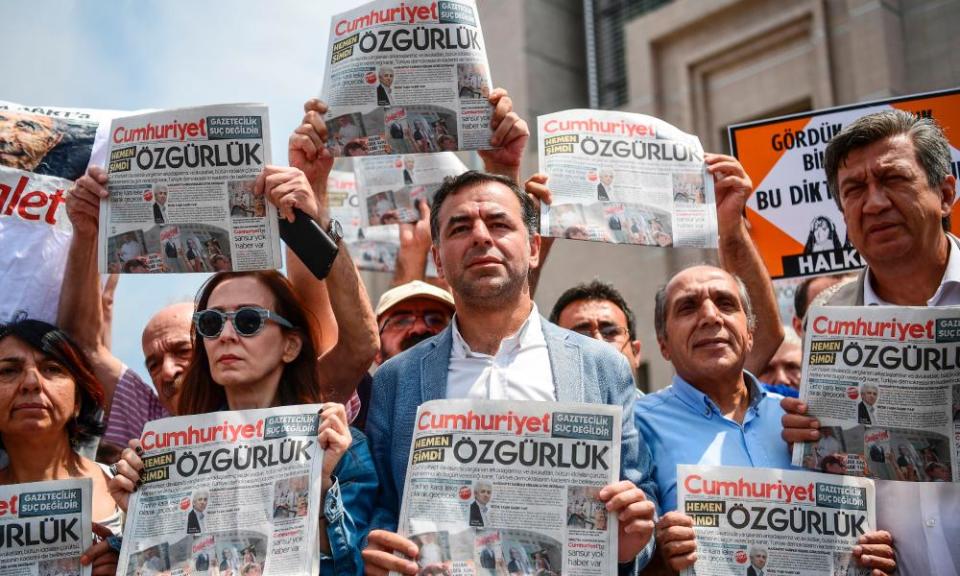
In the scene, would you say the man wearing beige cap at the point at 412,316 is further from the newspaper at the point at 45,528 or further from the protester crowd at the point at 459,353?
the newspaper at the point at 45,528

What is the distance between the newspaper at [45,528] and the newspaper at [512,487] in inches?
47.6

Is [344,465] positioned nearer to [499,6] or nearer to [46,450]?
[46,450]

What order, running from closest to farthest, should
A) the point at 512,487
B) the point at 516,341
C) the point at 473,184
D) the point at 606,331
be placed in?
the point at 512,487, the point at 516,341, the point at 473,184, the point at 606,331

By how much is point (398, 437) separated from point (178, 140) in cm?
152

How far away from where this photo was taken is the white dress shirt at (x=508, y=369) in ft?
12.6

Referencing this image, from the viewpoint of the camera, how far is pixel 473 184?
4.23m

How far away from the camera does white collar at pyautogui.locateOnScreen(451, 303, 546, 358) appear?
3.96 m

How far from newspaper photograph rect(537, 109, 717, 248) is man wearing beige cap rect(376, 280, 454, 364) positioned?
2.73ft

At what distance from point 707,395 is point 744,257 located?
2.99 ft

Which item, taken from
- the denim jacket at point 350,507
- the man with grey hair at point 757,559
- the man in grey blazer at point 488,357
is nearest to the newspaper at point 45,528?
the denim jacket at point 350,507

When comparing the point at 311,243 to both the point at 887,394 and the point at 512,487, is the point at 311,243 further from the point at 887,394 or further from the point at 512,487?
the point at 887,394

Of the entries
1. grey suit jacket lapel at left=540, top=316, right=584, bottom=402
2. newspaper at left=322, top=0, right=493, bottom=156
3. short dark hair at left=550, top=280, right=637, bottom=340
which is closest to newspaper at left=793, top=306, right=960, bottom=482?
grey suit jacket lapel at left=540, top=316, right=584, bottom=402

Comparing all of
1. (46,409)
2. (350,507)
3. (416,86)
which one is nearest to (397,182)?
(416,86)

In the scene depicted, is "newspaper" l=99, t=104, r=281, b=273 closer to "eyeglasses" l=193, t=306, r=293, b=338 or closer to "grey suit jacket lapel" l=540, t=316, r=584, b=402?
"eyeglasses" l=193, t=306, r=293, b=338
